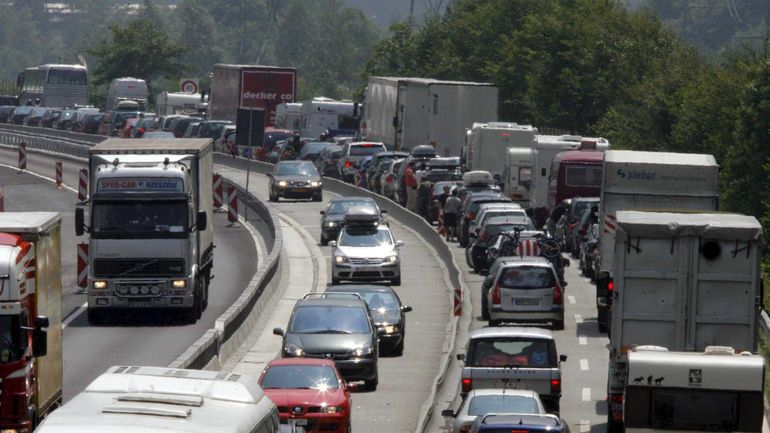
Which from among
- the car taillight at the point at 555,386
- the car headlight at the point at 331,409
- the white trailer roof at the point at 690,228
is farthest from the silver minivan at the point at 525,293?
the car headlight at the point at 331,409

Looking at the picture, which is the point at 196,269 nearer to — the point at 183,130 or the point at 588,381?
the point at 588,381

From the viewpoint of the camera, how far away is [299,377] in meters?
21.9

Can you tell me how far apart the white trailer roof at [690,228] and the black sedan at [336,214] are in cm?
2650

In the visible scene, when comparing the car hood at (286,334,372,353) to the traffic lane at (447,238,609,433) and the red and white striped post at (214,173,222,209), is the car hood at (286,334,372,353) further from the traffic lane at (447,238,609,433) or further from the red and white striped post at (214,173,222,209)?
the red and white striped post at (214,173,222,209)

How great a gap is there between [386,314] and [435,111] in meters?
33.0

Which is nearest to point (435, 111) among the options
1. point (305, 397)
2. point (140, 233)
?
point (140, 233)

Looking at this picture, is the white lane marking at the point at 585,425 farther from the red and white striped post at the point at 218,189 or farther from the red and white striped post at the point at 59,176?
the red and white striped post at the point at 59,176

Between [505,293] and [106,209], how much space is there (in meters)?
7.79

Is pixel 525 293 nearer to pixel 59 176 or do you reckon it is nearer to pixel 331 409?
pixel 331 409

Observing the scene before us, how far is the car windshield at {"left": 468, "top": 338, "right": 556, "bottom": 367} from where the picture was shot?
23453 millimetres

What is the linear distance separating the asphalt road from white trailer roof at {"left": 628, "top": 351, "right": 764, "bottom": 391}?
9.82 metres

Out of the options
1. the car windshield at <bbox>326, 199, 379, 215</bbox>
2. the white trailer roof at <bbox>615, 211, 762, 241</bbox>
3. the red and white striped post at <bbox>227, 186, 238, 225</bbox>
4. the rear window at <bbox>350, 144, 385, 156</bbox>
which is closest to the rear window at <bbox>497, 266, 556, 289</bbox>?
the white trailer roof at <bbox>615, 211, 762, 241</bbox>

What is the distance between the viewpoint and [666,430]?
18.2m

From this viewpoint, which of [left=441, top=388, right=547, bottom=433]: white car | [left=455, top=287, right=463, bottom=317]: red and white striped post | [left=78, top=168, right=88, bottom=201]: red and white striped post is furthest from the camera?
[left=78, top=168, right=88, bottom=201]: red and white striped post
